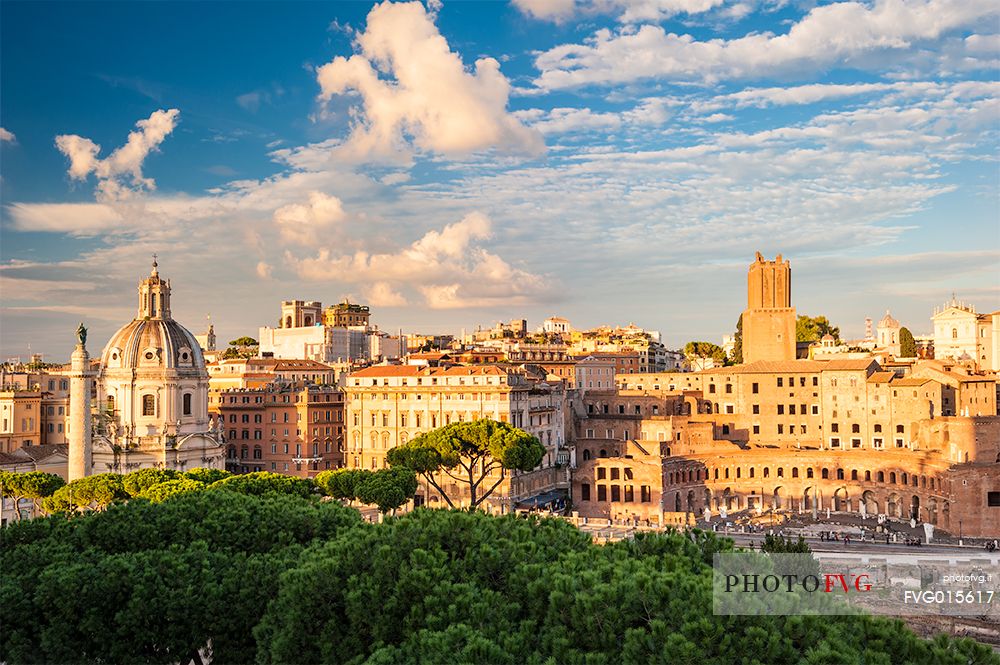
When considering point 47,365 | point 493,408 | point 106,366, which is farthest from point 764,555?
point 47,365

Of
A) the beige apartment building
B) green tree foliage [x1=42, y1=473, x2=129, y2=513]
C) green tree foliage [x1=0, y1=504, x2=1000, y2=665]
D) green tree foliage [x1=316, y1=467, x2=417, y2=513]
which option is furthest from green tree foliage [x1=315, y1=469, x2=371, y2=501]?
green tree foliage [x1=0, y1=504, x2=1000, y2=665]

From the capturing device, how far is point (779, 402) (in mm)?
74875

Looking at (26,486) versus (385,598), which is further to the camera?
(26,486)

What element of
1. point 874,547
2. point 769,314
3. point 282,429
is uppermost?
point 769,314

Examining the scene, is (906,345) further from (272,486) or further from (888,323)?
(272,486)

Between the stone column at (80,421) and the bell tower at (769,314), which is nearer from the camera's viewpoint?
the stone column at (80,421)

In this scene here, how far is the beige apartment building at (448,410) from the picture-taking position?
2453 inches

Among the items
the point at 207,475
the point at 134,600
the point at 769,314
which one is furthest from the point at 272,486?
the point at 769,314

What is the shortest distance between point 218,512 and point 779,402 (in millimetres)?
57332

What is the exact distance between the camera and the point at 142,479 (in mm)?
46125

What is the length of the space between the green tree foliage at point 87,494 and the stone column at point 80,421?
16.6 feet

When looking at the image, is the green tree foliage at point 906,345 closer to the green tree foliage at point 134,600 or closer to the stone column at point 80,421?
the stone column at point 80,421

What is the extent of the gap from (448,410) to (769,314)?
3566 centimetres

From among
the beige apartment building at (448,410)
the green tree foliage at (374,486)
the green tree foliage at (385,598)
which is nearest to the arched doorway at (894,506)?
the beige apartment building at (448,410)
